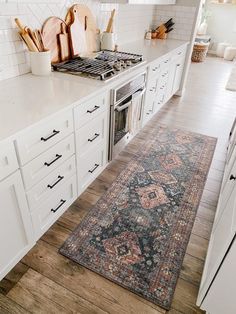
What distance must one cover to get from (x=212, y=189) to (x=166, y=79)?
1.78m

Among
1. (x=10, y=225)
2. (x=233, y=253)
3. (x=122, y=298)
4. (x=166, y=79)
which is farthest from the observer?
(x=166, y=79)

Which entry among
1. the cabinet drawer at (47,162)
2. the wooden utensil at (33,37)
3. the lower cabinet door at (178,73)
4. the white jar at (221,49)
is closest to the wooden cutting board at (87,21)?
the wooden utensil at (33,37)

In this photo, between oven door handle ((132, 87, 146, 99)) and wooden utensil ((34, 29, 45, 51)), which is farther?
oven door handle ((132, 87, 146, 99))

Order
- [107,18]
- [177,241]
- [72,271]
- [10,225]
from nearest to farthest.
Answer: [10,225] → [72,271] → [177,241] → [107,18]

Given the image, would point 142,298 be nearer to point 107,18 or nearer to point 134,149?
point 134,149

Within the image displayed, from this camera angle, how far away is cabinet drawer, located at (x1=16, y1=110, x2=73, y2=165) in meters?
Answer: 1.22

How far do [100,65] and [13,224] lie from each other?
4.64 ft

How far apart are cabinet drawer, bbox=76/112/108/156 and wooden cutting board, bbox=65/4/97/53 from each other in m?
0.91

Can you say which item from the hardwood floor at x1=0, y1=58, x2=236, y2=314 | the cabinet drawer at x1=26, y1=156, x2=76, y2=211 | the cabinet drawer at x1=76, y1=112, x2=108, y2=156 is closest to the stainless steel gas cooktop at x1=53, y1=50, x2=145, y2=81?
the cabinet drawer at x1=76, y1=112, x2=108, y2=156

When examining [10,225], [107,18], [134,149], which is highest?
[107,18]

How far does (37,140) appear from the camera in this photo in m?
1.30

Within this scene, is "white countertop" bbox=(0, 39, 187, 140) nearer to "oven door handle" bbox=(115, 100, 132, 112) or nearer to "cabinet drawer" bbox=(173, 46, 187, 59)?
"oven door handle" bbox=(115, 100, 132, 112)

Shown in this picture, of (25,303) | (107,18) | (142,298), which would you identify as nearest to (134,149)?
(107,18)

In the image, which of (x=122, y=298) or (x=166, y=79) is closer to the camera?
(x=122, y=298)
